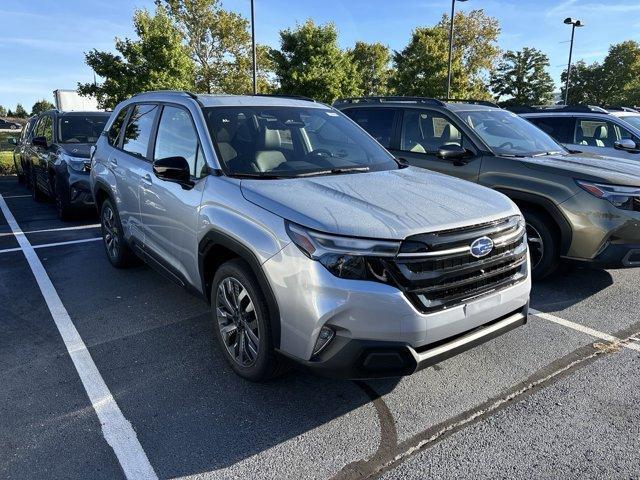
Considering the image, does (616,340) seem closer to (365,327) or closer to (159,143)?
(365,327)

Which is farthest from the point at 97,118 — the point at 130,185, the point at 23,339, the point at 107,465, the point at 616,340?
the point at 616,340

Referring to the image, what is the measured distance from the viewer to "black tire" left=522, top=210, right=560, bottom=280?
4695 mm

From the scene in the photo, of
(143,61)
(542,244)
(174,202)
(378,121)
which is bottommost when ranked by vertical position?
(542,244)

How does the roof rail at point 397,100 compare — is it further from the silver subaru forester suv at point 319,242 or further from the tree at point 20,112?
the tree at point 20,112

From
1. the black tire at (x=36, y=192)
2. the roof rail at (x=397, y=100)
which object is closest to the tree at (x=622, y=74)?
the roof rail at (x=397, y=100)

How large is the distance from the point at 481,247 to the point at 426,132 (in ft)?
12.1

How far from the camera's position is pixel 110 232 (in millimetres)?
5484

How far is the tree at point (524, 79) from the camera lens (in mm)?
49531

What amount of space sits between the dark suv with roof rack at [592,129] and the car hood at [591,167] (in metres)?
2.58

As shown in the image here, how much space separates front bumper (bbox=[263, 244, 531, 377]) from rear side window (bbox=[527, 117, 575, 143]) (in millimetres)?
7047

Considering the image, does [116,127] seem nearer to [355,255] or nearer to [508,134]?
[355,255]

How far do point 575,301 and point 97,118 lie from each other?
322 inches

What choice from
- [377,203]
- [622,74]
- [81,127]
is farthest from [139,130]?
[622,74]

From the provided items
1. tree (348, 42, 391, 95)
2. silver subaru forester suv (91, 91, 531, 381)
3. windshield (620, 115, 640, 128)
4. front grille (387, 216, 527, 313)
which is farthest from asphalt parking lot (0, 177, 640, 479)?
tree (348, 42, 391, 95)
